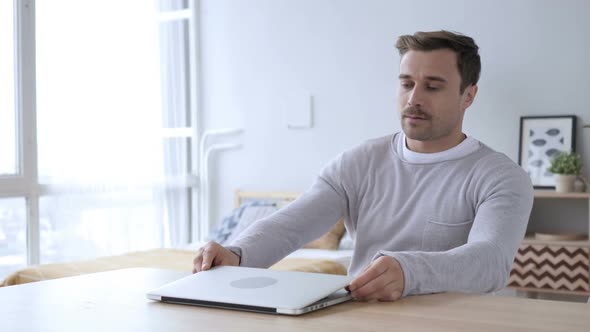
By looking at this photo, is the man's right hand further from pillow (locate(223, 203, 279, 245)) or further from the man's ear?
pillow (locate(223, 203, 279, 245))

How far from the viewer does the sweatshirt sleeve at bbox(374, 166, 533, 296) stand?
50.7 inches

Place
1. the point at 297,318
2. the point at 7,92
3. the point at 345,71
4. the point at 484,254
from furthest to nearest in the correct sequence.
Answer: the point at 345,71
the point at 7,92
the point at 484,254
the point at 297,318

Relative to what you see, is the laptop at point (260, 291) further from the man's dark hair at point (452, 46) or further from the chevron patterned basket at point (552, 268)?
the chevron patterned basket at point (552, 268)

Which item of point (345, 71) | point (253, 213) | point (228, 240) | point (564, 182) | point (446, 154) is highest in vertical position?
point (345, 71)

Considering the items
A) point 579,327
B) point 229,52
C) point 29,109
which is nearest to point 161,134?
point 229,52

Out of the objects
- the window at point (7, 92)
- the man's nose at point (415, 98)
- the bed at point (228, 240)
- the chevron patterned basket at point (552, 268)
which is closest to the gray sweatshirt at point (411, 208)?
the man's nose at point (415, 98)

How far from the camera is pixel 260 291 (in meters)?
1.19

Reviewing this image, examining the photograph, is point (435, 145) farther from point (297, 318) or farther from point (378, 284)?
point (297, 318)

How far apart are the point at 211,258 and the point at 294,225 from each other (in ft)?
1.12

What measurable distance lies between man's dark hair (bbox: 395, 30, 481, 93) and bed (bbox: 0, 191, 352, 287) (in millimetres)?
1419

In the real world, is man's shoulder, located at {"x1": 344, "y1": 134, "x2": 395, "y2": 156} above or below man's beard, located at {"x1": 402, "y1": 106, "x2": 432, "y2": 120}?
below

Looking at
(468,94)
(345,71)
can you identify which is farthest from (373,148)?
(345,71)

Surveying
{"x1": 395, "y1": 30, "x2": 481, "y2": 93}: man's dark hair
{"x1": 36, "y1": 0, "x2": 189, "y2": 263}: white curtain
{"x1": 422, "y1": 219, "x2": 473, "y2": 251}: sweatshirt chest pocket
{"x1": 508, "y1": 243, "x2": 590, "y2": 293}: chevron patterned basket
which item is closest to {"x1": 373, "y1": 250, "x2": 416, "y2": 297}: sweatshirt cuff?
{"x1": 422, "y1": 219, "x2": 473, "y2": 251}: sweatshirt chest pocket

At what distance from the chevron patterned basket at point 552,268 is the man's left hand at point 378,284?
257cm
